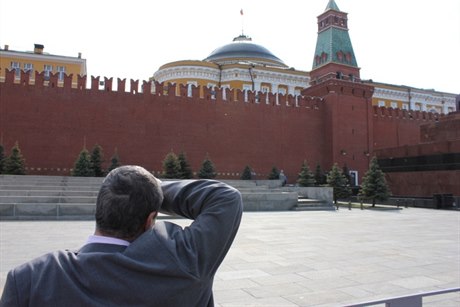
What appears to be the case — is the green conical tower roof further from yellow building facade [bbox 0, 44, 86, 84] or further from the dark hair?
the dark hair

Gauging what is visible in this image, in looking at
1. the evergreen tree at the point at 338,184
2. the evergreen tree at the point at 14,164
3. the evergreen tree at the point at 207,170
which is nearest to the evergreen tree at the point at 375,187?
the evergreen tree at the point at 338,184

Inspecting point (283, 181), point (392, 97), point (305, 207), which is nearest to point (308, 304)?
point (305, 207)

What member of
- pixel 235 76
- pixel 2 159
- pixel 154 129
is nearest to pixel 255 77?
pixel 235 76

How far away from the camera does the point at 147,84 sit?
19797mm

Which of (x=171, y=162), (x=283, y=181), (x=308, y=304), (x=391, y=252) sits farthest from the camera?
(x=283, y=181)

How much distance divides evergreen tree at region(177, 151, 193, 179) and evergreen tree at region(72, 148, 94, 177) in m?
3.78

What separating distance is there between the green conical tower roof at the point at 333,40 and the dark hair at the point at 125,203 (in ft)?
80.2

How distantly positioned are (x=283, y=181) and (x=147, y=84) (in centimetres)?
812

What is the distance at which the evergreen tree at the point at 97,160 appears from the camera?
677 inches

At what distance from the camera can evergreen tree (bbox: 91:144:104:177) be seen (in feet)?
56.4

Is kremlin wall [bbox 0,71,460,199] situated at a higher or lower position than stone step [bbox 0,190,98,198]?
higher

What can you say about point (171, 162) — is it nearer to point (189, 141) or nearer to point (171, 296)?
point (189, 141)

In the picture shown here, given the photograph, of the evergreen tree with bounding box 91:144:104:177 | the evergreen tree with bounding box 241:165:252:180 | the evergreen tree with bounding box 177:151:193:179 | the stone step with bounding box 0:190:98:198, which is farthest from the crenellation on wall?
the stone step with bounding box 0:190:98:198

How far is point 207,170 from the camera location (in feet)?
61.5
